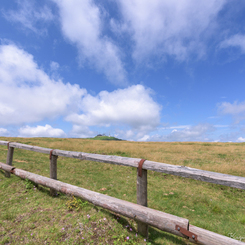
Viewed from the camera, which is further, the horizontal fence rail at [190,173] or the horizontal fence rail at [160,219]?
the horizontal fence rail at [160,219]

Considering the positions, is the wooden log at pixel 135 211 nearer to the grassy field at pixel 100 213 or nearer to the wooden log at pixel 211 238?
the wooden log at pixel 211 238

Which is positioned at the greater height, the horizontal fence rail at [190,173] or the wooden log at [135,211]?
the horizontal fence rail at [190,173]

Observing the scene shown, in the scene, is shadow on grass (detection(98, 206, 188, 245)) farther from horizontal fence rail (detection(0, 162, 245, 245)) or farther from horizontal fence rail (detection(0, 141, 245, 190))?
horizontal fence rail (detection(0, 141, 245, 190))

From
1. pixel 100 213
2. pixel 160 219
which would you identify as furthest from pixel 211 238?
pixel 100 213

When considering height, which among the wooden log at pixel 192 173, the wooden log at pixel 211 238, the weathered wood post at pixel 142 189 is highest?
the wooden log at pixel 192 173

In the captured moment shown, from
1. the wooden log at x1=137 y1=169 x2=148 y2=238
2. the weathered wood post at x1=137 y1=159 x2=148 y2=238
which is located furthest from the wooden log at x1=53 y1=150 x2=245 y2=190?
the wooden log at x1=137 y1=169 x2=148 y2=238

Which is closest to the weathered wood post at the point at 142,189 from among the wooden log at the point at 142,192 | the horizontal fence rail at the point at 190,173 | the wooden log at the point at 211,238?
the wooden log at the point at 142,192

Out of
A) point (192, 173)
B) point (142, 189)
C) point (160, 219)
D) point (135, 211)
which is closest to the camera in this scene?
point (192, 173)

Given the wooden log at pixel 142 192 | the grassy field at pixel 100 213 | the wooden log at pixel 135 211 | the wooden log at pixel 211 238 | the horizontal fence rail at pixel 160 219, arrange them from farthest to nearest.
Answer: the wooden log at pixel 142 192
the grassy field at pixel 100 213
the wooden log at pixel 135 211
the horizontal fence rail at pixel 160 219
the wooden log at pixel 211 238

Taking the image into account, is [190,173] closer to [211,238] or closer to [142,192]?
[211,238]

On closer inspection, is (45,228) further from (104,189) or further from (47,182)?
(104,189)

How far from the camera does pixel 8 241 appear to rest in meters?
3.50

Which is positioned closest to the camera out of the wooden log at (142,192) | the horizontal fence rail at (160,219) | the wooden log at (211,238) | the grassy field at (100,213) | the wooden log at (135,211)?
the wooden log at (211,238)

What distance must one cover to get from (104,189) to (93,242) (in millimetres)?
3943
